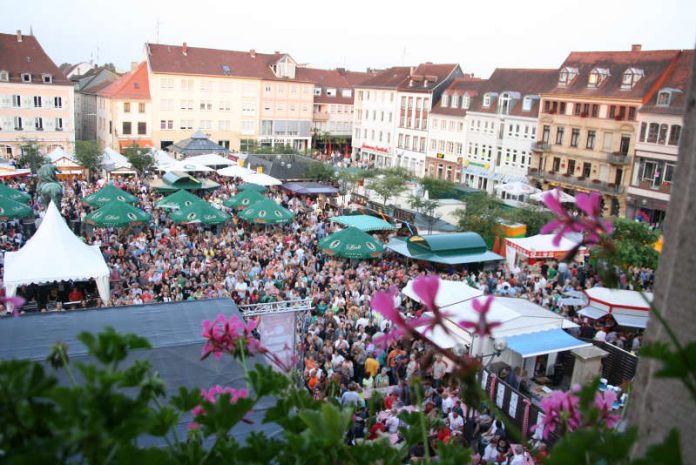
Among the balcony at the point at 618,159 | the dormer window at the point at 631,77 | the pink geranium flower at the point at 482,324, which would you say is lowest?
→ the balcony at the point at 618,159

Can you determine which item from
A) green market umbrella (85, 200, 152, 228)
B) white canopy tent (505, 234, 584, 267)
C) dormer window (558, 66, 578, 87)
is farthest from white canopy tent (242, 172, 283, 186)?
dormer window (558, 66, 578, 87)

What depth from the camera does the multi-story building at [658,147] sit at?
3198 cm

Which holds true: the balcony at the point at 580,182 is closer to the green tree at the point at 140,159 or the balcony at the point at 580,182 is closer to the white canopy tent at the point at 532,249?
the white canopy tent at the point at 532,249

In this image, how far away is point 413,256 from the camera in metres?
19.9

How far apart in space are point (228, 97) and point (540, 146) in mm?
28869

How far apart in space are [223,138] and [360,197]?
2887 centimetres

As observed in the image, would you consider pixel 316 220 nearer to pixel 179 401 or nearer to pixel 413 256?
pixel 413 256

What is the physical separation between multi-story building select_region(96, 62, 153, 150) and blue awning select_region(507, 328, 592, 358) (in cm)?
4354

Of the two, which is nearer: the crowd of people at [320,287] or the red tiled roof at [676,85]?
the crowd of people at [320,287]

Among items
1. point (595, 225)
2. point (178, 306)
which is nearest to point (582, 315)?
point (178, 306)

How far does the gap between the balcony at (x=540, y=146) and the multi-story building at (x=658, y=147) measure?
6537mm

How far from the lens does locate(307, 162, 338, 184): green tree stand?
35.0 m

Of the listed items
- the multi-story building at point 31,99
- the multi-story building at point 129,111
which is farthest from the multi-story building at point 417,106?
the multi-story building at point 31,99

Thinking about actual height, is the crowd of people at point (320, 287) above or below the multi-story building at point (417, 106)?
below
